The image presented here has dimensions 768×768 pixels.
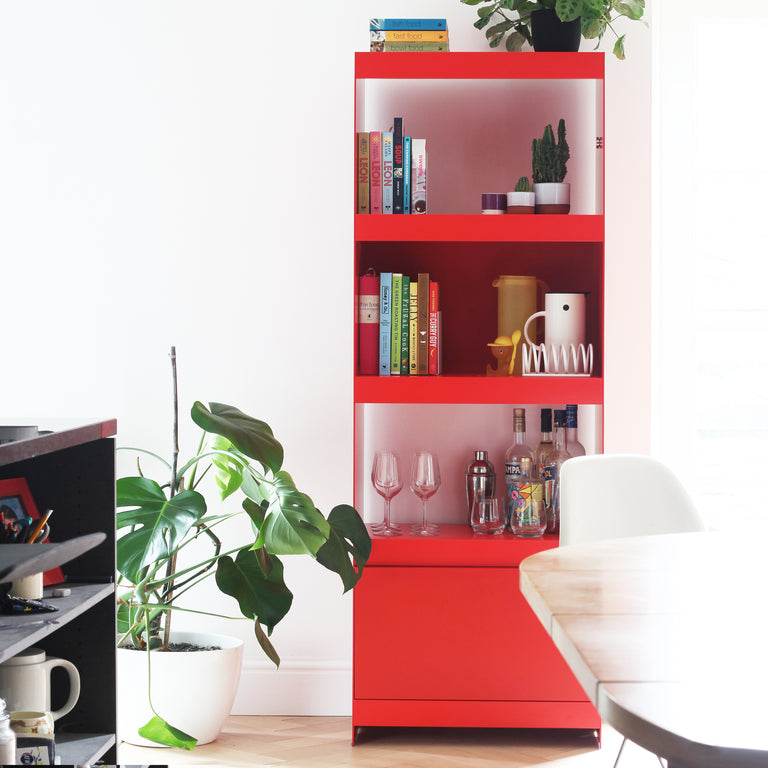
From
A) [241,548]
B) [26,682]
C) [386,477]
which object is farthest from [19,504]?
[386,477]

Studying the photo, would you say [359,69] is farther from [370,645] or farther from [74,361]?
[370,645]

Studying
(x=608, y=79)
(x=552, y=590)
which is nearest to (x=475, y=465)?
(x=608, y=79)

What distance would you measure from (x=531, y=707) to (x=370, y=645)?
475 mm

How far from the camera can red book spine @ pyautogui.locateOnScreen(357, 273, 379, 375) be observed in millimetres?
2541

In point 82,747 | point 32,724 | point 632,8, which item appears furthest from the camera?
point 632,8

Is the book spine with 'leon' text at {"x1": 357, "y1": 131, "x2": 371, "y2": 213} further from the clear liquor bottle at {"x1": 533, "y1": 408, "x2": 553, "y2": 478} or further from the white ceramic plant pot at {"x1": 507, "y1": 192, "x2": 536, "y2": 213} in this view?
the clear liquor bottle at {"x1": 533, "y1": 408, "x2": 553, "y2": 478}

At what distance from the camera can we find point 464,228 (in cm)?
249

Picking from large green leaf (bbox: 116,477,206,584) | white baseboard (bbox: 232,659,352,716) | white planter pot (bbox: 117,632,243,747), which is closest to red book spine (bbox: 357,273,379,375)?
large green leaf (bbox: 116,477,206,584)

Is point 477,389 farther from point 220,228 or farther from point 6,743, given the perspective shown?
point 6,743

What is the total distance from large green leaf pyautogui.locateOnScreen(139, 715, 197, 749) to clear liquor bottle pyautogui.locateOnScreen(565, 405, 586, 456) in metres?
1.29

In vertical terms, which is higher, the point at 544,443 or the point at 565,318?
the point at 565,318

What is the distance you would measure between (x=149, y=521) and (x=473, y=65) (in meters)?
1.48

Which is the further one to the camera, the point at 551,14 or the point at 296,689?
the point at 296,689

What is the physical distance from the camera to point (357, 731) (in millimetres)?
2627
